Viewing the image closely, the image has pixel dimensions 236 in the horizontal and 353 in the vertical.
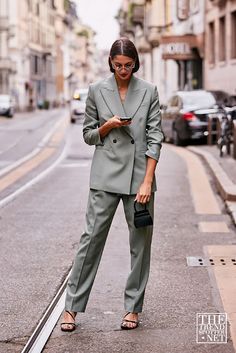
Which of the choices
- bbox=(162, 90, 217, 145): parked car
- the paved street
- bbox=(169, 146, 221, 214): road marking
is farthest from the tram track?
bbox=(162, 90, 217, 145): parked car

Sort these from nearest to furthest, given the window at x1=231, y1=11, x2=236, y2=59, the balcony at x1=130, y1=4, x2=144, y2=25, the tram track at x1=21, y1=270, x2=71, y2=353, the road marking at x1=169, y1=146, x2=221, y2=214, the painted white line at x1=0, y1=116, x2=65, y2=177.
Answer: the tram track at x1=21, y1=270, x2=71, y2=353 → the road marking at x1=169, y1=146, x2=221, y2=214 → the painted white line at x1=0, y1=116, x2=65, y2=177 → the window at x1=231, y1=11, x2=236, y2=59 → the balcony at x1=130, y1=4, x2=144, y2=25

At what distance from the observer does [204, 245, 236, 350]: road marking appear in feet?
19.2

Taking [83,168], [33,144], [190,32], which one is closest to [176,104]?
[33,144]

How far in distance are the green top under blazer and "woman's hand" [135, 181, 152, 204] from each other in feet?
0.22

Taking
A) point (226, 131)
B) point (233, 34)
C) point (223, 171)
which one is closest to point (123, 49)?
point (223, 171)

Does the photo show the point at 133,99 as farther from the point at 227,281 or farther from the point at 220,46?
the point at 220,46

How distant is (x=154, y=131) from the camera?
17.9ft

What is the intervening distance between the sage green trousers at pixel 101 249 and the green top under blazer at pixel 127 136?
0.36 feet

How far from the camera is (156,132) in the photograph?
5445 mm

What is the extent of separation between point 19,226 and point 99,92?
477 cm

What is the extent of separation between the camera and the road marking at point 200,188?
11.5 meters

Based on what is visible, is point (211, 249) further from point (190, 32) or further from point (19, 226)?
point (190, 32)

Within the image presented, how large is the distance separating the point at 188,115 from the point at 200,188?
9.82 meters

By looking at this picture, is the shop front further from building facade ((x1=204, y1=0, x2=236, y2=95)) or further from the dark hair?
the dark hair
